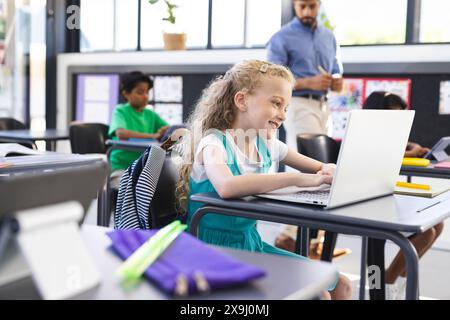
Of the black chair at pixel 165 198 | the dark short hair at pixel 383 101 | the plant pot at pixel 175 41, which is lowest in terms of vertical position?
the black chair at pixel 165 198

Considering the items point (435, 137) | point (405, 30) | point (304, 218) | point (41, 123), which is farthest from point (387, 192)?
point (41, 123)

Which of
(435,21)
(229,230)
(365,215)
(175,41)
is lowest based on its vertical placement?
(229,230)

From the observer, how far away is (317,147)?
279 cm

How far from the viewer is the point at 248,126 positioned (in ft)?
6.09

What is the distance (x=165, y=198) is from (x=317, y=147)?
1273mm

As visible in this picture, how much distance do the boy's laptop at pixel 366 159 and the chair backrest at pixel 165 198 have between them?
32cm

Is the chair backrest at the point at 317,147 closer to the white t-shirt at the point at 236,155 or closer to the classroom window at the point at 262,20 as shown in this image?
the white t-shirt at the point at 236,155

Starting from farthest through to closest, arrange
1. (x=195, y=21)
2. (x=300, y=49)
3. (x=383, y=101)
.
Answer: (x=195, y=21)
(x=300, y=49)
(x=383, y=101)

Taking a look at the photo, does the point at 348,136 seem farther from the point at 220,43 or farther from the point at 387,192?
the point at 220,43

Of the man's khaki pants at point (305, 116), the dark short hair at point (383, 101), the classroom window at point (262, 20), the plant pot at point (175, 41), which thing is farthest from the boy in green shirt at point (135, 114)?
the dark short hair at point (383, 101)

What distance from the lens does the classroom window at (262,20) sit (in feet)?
15.5

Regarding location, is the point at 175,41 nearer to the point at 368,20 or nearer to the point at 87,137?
the point at 87,137

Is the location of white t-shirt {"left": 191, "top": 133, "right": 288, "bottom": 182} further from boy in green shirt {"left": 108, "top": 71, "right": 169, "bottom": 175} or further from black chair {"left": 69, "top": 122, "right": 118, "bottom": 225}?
black chair {"left": 69, "top": 122, "right": 118, "bottom": 225}

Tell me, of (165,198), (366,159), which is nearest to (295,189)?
(366,159)
